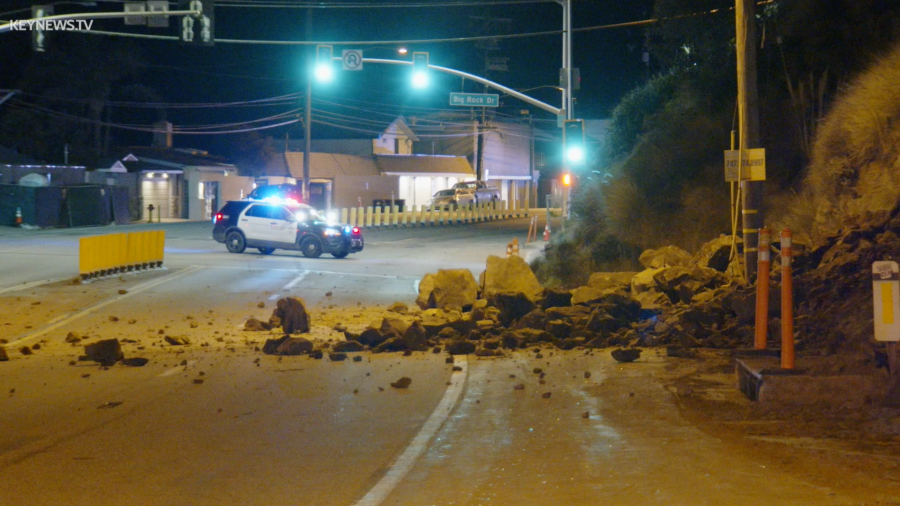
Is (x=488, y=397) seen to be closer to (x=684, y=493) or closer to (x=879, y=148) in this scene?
(x=684, y=493)

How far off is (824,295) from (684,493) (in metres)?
6.66

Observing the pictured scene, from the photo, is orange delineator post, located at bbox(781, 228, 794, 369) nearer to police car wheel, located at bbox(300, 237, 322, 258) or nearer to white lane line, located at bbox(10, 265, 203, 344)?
white lane line, located at bbox(10, 265, 203, 344)

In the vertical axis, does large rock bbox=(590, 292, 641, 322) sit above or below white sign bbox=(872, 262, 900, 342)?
below

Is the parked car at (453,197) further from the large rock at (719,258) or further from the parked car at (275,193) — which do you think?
the large rock at (719,258)

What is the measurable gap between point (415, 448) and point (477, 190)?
57653mm

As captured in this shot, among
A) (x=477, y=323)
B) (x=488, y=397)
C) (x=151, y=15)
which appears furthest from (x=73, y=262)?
(x=488, y=397)

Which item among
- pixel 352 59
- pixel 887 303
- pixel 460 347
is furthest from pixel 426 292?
pixel 352 59

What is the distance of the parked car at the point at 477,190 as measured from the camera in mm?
63250

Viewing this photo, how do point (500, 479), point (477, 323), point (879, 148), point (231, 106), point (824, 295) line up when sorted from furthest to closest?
point (231, 106), point (879, 148), point (477, 323), point (824, 295), point (500, 479)

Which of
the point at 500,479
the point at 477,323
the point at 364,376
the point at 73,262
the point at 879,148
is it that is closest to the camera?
the point at 500,479

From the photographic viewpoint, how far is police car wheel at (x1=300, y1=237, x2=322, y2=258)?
99.9 feet

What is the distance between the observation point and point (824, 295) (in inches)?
457

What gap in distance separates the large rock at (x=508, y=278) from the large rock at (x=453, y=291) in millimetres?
387

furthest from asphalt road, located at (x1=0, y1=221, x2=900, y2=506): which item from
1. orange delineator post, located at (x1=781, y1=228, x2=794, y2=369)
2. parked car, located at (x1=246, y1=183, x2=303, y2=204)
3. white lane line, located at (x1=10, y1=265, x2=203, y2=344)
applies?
parked car, located at (x1=246, y1=183, x2=303, y2=204)
